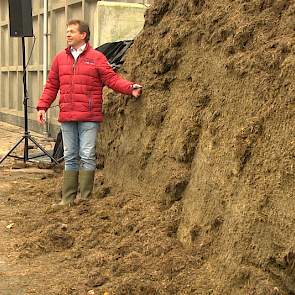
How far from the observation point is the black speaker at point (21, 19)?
9461mm

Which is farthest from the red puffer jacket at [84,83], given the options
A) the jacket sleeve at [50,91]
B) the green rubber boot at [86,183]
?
the green rubber boot at [86,183]

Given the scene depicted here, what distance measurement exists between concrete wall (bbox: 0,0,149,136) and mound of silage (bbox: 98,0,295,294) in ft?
13.7

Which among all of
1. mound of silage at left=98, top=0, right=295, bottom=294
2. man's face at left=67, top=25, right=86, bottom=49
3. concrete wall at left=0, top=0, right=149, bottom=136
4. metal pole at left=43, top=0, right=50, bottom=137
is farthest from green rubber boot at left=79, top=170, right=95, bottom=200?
metal pole at left=43, top=0, right=50, bottom=137

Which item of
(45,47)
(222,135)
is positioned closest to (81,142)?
(222,135)

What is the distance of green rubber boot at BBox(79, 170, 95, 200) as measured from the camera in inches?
255

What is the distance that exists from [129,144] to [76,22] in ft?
4.62

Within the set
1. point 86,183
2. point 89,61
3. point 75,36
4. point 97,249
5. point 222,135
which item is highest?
point 75,36

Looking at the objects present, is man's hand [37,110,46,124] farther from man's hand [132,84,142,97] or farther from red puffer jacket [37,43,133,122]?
man's hand [132,84,142,97]

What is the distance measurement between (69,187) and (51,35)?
27.6 ft

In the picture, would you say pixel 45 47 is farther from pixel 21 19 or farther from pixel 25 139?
pixel 25 139

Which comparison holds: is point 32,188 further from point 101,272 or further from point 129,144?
point 101,272

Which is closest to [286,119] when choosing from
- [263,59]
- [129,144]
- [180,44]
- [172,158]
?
[263,59]

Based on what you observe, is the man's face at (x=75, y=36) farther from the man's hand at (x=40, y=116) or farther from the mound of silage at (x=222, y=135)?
the man's hand at (x=40, y=116)

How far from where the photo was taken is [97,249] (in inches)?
193
